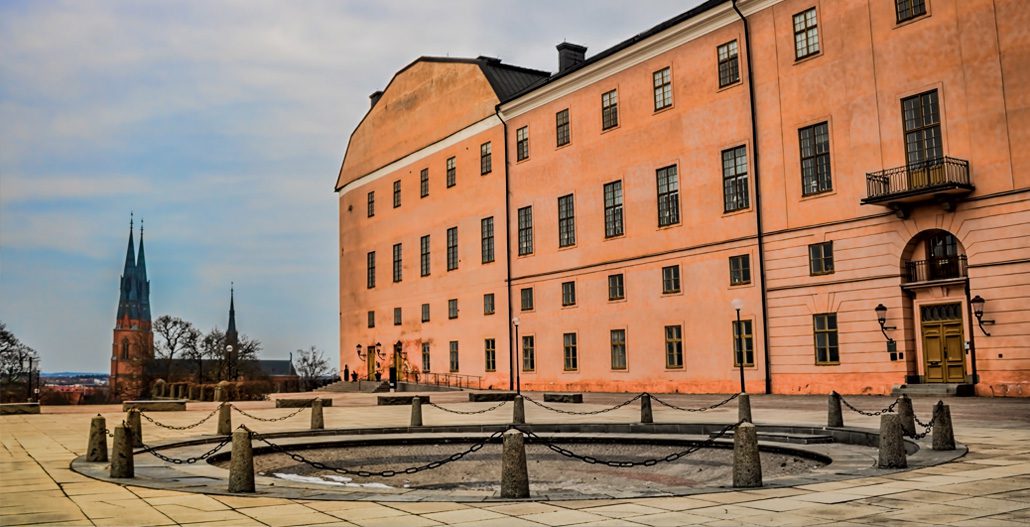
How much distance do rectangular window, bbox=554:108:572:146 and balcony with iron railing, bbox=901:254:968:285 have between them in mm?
18583

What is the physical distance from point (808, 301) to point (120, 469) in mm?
24164

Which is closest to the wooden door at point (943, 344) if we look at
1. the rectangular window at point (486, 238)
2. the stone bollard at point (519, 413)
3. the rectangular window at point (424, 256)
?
the stone bollard at point (519, 413)

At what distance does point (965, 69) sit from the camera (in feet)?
87.4

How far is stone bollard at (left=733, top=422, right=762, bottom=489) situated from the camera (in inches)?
417

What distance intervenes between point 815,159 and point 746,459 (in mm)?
22420

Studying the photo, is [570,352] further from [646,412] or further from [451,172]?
[646,412]

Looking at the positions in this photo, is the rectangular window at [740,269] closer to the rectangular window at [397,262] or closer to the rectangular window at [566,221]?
the rectangular window at [566,221]

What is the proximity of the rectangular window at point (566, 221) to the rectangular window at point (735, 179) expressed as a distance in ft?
31.1

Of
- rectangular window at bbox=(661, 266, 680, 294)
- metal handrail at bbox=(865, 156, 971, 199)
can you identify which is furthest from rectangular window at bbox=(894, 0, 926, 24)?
rectangular window at bbox=(661, 266, 680, 294)

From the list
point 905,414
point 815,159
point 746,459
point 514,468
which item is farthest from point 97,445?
point 815,159

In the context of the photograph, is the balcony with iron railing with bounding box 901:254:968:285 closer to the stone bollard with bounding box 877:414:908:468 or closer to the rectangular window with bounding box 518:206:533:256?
the stone bollard with bounding box 877:414:908:468

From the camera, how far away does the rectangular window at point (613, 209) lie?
Result: 129 ft

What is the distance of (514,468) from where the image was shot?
10.1 metres

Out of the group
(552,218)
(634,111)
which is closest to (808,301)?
(634,111)
